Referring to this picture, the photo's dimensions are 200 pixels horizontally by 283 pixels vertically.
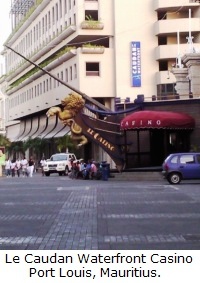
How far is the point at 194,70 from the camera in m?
40.9

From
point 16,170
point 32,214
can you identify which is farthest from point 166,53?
point 32,214

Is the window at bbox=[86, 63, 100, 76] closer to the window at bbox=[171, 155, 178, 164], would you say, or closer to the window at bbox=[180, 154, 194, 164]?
the window at bbox=[171, 155, 178, 164]

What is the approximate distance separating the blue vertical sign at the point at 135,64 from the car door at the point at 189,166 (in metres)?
30.1

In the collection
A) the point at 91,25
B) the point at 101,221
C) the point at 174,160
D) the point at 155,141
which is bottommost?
the point at 101,221

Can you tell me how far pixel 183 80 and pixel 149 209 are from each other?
28389 millimetres

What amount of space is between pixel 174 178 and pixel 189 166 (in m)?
0.92

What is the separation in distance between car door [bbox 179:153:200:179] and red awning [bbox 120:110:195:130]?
696 centimetres

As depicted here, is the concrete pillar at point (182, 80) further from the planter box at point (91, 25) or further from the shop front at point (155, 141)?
the planter box at point (91, 25)

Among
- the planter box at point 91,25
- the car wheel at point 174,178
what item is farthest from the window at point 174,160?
the planter box at point 91,25

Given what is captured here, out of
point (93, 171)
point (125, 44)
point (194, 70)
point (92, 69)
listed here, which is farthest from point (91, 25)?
point (93, 171)

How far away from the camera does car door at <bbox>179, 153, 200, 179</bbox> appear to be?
29859mm

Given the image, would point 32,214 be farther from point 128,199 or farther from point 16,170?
point 16,170

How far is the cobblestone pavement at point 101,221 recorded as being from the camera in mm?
11164

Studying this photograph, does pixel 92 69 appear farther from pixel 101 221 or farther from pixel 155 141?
pixel 101 221
